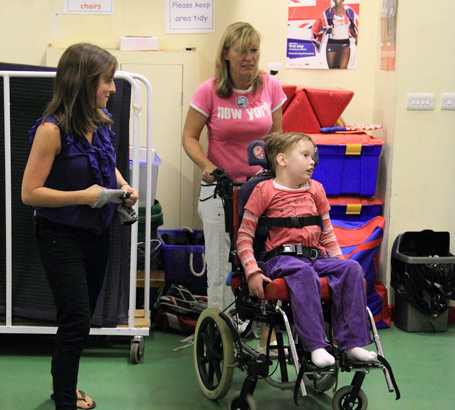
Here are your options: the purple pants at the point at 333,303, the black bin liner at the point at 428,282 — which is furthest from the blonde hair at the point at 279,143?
the black bin liner at the point at 428,282

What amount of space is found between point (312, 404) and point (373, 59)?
7.92 feet

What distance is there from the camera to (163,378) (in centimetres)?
346

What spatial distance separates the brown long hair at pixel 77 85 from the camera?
8.39 ft

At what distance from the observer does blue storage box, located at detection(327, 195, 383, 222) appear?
440cm

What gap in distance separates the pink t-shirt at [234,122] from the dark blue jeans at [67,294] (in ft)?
3.45

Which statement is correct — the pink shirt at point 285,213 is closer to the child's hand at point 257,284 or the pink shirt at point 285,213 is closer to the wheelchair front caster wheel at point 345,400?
the child's hand at point 257,284

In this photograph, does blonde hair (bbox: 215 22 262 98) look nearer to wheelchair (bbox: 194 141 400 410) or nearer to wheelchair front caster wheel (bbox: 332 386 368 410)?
wheelchair (bbox: 194 141 400 410)

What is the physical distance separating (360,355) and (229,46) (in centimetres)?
154

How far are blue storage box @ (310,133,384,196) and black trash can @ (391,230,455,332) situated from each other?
40cm

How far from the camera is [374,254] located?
4273 millimetres

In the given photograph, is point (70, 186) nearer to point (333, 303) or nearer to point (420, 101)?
point (333, 303)

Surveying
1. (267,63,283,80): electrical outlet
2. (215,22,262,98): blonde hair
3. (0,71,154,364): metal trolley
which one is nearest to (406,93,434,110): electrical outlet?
(267,63,283,80): electrical outlet

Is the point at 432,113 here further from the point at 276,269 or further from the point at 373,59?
the point at 276,269

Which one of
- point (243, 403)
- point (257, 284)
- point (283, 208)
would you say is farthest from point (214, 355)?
point (283, 208)
